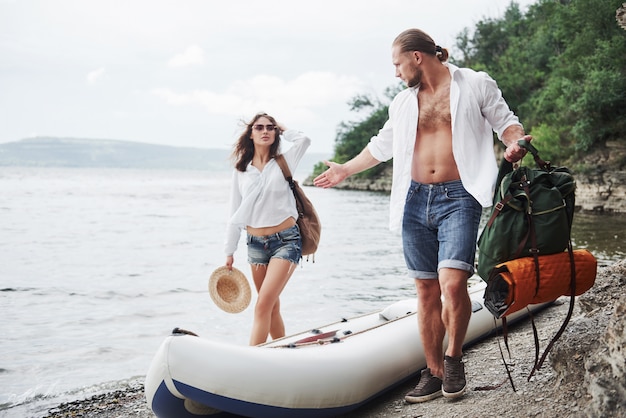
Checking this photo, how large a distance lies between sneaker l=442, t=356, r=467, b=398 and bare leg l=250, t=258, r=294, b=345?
4.82 feet

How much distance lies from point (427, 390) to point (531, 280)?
1116mm

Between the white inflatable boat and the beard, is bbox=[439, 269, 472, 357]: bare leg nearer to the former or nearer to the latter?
the white inflatable boat

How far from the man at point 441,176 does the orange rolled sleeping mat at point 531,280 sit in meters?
0.39

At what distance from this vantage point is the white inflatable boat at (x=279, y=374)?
3320 millimetres

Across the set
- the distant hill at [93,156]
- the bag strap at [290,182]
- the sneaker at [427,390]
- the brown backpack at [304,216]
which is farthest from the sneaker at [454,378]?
the distant hill at [93,156]

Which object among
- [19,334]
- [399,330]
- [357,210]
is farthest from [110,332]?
[357,210]

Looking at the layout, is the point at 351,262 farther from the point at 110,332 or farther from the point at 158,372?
the point at 158,372

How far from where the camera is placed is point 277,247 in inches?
181

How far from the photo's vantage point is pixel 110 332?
312 inches

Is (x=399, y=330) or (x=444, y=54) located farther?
(x=399, y=330)

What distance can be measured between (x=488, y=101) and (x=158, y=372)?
2.25 meters

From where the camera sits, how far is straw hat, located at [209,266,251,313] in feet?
16.0

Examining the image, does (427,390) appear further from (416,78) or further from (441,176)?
(416,78)

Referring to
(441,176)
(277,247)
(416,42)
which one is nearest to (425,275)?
(441,176)
